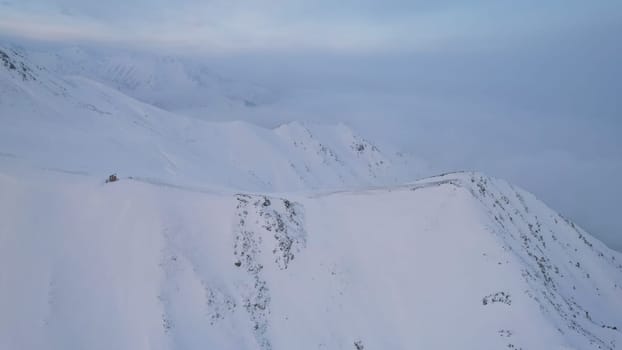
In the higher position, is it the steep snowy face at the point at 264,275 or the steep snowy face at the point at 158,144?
the steep snowy face at the point at 158,144


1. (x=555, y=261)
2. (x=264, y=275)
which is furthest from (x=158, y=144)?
(x=555, y=261)

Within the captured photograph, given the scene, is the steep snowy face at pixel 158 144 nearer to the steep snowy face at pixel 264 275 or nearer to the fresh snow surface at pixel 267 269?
the fresh snow surface at pixel 267 269

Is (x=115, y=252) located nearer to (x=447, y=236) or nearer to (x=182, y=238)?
(x=182, y=238)

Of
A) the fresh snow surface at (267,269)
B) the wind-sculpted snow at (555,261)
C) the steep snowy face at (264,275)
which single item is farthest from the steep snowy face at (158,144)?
the wind-sculpted snow at (555,261)

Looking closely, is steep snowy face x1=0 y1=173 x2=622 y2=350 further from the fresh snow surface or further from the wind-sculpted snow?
the wind-sculpted snow

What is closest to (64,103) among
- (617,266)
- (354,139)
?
(617,266)

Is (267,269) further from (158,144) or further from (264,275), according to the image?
(158,144)

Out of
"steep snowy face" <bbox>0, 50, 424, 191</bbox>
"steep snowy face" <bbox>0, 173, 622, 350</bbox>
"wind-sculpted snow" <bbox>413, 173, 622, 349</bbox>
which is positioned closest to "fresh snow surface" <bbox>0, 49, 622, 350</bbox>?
"steep snowy face" <bbox>0, 173, 622, 350</bbox>
